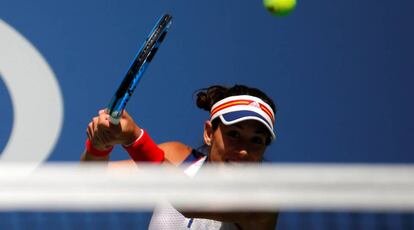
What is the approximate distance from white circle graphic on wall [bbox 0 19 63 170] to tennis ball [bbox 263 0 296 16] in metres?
0.94

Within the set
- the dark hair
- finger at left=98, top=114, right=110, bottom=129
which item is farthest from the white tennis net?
finger at left=98, top=114, right=110, bottom=129

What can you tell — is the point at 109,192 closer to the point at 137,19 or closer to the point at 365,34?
the point at 137,19

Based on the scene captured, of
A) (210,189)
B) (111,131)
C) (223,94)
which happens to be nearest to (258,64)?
(223,94)

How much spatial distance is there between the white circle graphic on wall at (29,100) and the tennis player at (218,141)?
3.16ft

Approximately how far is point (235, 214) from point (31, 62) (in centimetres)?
158

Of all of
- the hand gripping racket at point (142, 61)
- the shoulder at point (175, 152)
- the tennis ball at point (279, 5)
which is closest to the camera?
the hand gripping racket at point (142, 61)

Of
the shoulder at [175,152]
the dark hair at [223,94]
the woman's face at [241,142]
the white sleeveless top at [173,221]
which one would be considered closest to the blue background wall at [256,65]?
the shoulder at [175,152]

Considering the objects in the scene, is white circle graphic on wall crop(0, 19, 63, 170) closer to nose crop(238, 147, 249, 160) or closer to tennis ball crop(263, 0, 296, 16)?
tennis ball crop(263, 0, 296, 16)

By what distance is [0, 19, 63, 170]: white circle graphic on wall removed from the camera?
4195 millimetres

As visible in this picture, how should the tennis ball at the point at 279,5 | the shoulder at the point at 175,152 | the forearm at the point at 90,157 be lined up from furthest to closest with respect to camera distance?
the tennis ball at the point at 279,5
the shoulder at the point at 175,152
the forearm at the point at 90,157

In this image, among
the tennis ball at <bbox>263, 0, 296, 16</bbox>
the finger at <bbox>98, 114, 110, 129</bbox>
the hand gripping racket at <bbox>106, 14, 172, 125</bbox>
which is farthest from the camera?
the tennis ball at <bbox>263, 0, 296, 16</bbox>

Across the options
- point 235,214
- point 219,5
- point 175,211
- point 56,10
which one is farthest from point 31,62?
point 235,214

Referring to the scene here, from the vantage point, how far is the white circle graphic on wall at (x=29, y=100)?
4.20 m

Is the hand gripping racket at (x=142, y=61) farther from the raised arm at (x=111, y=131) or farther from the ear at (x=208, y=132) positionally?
the ear at (x=208, y=132)
